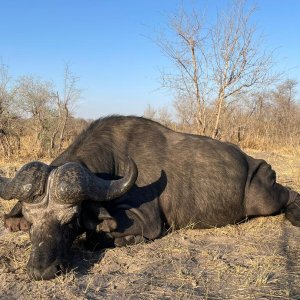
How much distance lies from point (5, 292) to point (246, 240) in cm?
261

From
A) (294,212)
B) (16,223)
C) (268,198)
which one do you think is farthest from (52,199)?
(294,212)

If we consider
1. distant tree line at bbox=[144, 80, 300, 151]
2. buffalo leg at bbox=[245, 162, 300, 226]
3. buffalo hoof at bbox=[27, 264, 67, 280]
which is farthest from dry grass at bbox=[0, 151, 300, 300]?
distant tree line at bbox=[144, 80, 300, 151]

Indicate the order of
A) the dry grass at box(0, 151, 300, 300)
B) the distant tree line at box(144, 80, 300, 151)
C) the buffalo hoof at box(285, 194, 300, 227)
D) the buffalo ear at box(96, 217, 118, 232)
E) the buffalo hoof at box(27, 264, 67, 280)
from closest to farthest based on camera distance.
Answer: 1. the dry grass at box(0, 151, 300, 300)
2. the buffalo hoof at box(27, 264, 67, 280)
3. the buffalo ear at box(96, 217, 118, 232)
4. the buffalo hoof at box(285, 194, 300, 227)
5. the distant tree line at box(144, 80, 300, 151)

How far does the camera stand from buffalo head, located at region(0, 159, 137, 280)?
368cm

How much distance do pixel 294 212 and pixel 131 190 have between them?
2.31 metres

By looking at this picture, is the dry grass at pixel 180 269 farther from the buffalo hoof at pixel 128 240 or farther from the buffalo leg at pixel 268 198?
the buffalo leg at pixel 268 198

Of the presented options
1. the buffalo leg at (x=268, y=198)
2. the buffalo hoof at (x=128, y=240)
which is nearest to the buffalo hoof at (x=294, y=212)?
the buffalo leg at (x=268, y=198)

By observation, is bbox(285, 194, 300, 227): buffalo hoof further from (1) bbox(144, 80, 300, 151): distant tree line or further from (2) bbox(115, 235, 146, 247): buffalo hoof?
(1) bbox(144, 80, 300, 151): distant tree line

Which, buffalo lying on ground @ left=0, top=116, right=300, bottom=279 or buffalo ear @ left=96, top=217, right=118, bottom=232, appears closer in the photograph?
buffalo lying on ground @ left=0, top=116, right=300, bottom=279

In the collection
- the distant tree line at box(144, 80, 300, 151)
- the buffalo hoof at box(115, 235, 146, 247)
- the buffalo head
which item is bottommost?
the buffalo hoof at box(115, 235, 146, 247)

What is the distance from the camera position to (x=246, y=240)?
185 inches

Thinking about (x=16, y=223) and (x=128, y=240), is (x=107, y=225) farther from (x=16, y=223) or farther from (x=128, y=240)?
(x=16, y=223)

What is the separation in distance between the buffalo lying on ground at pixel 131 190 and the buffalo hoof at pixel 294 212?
13 mm

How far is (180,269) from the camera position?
11.9 ft
